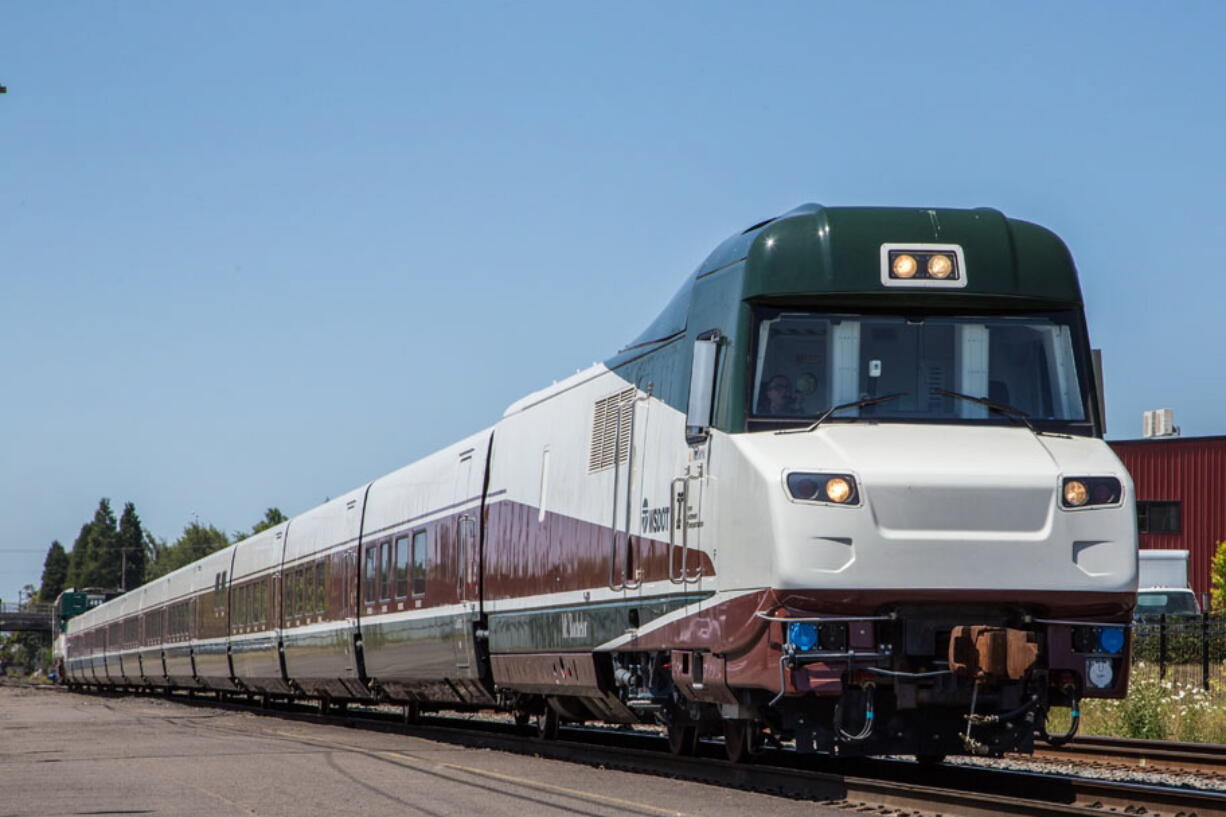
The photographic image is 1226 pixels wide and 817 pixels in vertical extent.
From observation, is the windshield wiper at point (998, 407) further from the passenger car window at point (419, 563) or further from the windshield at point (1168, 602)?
the windshield at point (1168, 602)

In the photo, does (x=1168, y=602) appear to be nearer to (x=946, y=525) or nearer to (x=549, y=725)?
(x=549, y=725)

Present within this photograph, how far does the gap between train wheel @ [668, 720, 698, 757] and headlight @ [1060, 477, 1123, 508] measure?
16.2 ft

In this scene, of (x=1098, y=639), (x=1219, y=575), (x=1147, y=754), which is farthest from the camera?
(x=1219, y=575)

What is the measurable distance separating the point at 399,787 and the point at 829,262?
5.08 meters

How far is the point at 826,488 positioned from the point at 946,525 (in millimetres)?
776

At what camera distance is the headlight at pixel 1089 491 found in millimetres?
10180

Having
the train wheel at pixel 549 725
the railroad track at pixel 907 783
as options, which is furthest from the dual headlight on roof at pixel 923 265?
the train wheel at pixel 549 725

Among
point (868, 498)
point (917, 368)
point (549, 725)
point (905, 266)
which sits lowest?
point (549, 725)

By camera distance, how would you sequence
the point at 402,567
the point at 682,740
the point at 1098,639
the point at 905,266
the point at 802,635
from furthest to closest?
the point at 402,567, the point at 682,740, the point at 905,266, the point at 1098,639, the point at 802,635

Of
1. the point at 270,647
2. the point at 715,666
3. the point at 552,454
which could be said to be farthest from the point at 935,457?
the point at 270,647

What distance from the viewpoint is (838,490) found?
10.1 metres

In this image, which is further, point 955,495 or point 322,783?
point 322,783

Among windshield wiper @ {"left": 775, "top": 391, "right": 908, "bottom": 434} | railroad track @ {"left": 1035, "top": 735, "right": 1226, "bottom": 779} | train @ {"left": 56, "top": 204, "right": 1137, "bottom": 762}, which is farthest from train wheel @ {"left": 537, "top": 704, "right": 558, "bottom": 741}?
windshield wiper @ {"left": 775, "top": 391, "right": 908, "bottom": 434}

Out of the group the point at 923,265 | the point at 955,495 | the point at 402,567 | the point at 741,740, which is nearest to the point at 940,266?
the point at 923,265
